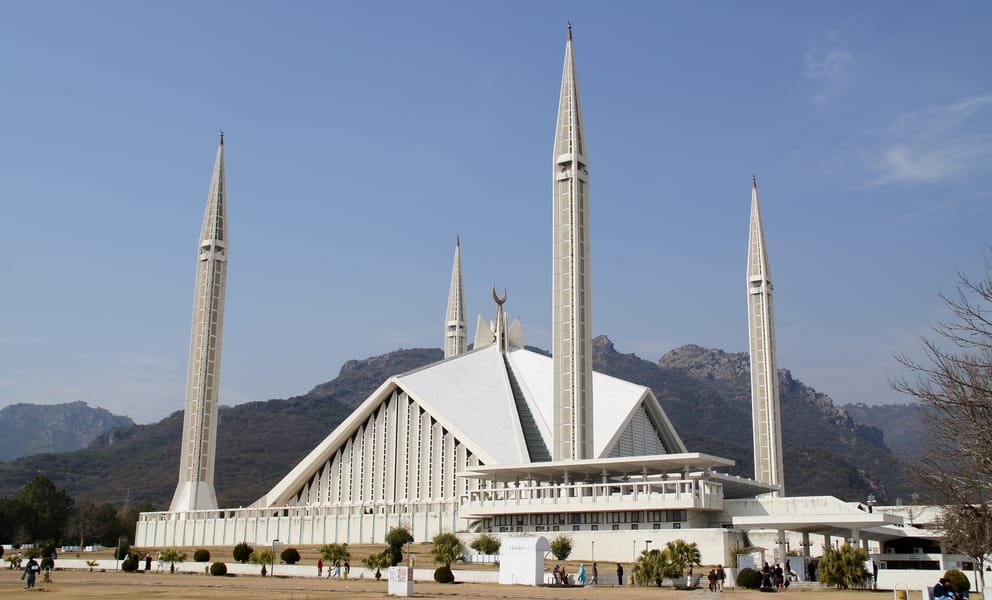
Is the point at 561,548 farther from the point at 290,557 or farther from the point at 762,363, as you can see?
the point at 762,363

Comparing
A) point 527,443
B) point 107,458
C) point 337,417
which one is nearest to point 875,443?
point 337,417

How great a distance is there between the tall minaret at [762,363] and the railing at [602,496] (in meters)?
12.3

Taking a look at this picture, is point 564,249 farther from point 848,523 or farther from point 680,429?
point 680,429

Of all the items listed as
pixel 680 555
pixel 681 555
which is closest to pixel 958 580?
pixel 680 555

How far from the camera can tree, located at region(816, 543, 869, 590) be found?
24016mm

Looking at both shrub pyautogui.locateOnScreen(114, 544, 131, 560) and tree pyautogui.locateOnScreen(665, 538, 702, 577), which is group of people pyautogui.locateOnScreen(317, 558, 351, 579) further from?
shrub pyautogui.locateOnScreen(114, 544, 131, 560)

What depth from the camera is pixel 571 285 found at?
4109 cm

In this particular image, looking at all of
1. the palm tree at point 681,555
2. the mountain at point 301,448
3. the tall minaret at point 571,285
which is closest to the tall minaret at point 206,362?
the tall minaret at point 571,285

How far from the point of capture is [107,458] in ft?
460

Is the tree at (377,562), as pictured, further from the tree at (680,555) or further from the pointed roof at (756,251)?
the pointed roof at (756,251)

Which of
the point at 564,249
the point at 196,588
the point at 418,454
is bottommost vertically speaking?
the point at 196,588

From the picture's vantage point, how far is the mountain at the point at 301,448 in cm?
12506

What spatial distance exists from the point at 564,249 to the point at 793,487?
98.4m

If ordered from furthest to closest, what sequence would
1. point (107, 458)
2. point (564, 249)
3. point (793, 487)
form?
point (107, 458), point (793, 487), point (564, 249)
